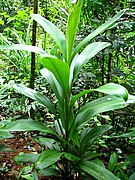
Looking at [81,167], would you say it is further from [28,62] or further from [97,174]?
[28,62]

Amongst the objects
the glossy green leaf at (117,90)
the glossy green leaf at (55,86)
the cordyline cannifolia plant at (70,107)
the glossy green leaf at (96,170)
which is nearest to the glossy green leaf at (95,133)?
the cordyline cannifolia plant at (70,107)

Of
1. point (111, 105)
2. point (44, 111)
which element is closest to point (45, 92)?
point (44, 111)

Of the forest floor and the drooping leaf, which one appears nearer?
the drooping leaf

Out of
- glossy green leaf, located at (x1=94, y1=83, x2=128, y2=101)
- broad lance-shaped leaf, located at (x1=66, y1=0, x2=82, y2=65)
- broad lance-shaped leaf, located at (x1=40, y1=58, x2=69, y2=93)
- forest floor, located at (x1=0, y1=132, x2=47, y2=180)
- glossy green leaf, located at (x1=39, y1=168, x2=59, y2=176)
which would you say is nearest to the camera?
glossy green leaf, located at (x1=94, y1=83, x2=128, y2=101)

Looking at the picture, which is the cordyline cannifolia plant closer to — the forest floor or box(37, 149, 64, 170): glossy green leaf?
box(37, 149, 64, 170): glossy green leaf

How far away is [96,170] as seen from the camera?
132 centimetres

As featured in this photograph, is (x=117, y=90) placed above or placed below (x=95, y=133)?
above

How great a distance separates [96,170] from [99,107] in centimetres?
31

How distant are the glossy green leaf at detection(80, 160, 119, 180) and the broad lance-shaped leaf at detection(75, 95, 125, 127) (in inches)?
8.3

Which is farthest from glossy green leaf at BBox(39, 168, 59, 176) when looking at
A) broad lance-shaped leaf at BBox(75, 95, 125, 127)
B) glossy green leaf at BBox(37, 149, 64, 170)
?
broad lance-shaped leaf at BBox(75, 95, 125, 127)

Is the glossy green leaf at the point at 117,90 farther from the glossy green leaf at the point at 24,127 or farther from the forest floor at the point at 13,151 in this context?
the forest floor at the point at 13,151

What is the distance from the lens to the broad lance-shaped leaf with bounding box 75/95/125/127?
1361 mm

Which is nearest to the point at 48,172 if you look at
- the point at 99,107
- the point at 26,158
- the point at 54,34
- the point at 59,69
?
the point at 26,158

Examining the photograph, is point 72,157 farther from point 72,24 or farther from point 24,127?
point 72,24
